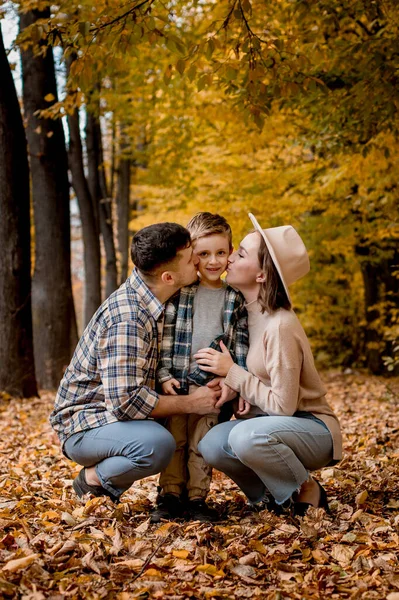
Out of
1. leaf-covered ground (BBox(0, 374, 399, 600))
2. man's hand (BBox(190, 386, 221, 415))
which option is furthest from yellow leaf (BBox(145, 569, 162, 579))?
man's hand (BBox(190, 386, 221, 415))

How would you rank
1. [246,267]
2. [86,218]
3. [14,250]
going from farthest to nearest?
[86,218], [14,250], [246,267]

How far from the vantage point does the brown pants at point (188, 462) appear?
364 centimetres

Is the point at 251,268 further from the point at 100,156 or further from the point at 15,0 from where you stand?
the point at 100,156

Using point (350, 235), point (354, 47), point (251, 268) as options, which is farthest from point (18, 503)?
point (350, 235)

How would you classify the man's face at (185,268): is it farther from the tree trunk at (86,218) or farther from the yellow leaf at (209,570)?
the tree trunk at (86,218)

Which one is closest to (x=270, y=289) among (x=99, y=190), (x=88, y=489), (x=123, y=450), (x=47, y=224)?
(x=123, y=450)

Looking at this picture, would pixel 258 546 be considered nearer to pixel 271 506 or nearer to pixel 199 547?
pixel 199 547

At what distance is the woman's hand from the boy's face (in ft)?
1.41

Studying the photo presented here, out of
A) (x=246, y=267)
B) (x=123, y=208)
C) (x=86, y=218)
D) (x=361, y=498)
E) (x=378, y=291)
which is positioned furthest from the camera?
(x=123, y=208)

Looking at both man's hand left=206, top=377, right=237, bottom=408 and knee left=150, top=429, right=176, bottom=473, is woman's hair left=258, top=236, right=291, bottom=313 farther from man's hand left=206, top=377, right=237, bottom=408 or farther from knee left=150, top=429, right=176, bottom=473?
knee left=150, top=429, right=176, bottom=473

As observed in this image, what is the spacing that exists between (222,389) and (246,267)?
2.24 feet

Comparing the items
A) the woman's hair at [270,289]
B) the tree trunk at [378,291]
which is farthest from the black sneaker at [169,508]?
the tree trunk at [378,291]

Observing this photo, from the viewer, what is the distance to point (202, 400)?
3564mm

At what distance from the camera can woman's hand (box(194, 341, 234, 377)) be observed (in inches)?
139
